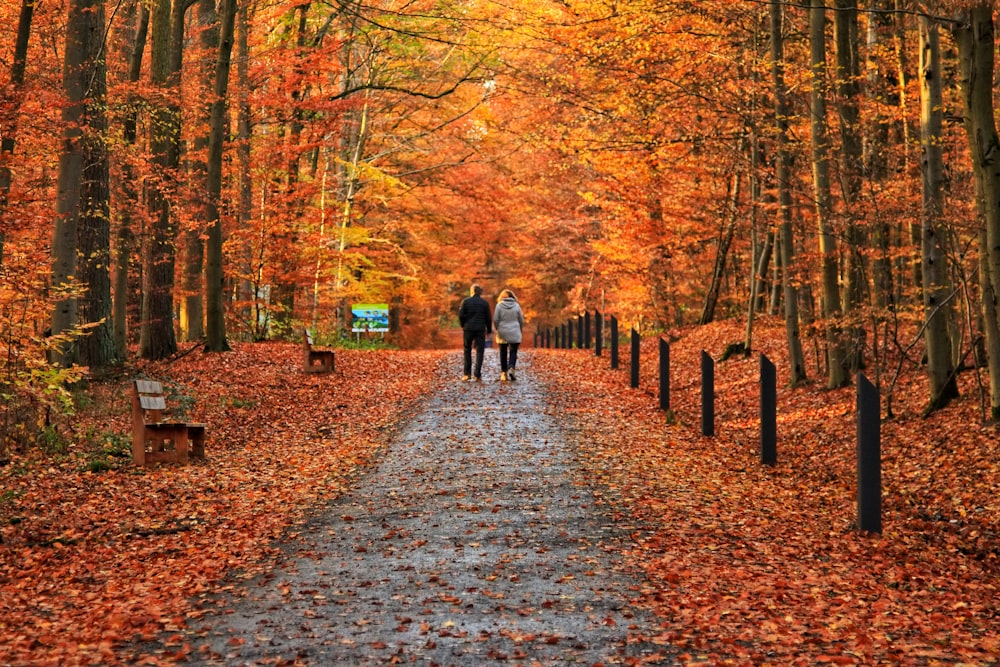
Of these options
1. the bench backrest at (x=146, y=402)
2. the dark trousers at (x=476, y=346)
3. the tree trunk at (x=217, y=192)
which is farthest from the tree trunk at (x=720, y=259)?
the bench backrest at (x=146, y=402)

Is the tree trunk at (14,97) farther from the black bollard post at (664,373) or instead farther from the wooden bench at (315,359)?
the black bollard post at (664,373)

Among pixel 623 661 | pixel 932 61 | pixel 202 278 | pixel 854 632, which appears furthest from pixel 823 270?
pixel 202 278

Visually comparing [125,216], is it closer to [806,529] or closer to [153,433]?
[153,433]

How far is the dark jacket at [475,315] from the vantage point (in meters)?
19.3

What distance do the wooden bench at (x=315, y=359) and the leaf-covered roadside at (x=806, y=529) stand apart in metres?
5.81

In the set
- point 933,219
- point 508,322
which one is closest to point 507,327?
point 508,322

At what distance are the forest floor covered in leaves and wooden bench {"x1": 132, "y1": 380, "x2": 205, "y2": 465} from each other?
0.24 m

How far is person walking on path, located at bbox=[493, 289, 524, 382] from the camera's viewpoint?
1942 cm

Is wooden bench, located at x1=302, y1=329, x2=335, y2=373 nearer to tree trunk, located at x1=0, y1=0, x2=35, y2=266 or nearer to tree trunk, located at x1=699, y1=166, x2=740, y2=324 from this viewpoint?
tree trunk, located at x1=0, y1=0, x2=35, y2=266

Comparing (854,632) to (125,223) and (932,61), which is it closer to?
(932,61)

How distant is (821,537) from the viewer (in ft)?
27.7

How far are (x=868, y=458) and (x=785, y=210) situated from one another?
8.54 meters

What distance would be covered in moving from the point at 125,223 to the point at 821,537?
14241 mm

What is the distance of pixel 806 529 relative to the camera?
28.5 ft
